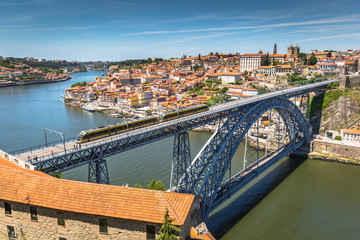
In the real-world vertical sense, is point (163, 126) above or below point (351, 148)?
above

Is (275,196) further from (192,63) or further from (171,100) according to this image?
(192,63)

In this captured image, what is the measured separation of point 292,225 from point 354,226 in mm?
4667

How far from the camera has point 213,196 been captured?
1945cm

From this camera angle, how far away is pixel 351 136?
35.1 meters

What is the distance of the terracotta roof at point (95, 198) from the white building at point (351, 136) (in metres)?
34.0

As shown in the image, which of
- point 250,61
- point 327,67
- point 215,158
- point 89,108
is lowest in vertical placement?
point 89,108

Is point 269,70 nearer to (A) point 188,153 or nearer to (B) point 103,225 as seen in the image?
(A) point 188,153

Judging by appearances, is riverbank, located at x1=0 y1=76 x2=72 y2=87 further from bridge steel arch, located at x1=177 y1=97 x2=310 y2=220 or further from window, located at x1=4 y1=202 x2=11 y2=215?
window, located at x1=4 y1=202 x2=11 y2=215

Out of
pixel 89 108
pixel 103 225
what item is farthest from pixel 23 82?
pixel 103 225

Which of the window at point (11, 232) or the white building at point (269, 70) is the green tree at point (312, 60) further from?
the window at point (11, 232)

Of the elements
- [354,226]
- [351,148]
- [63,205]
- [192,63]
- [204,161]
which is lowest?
[354,226]

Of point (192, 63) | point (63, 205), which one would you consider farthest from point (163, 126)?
point (192, 63)

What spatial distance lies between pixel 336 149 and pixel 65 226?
114ft

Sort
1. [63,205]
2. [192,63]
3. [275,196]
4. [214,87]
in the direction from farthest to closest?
[192,63] < [214,87] < [275,196] < [63,205]
